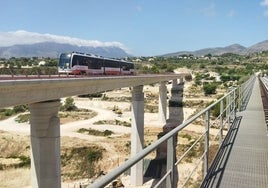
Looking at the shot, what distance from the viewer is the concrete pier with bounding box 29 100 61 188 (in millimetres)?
17250

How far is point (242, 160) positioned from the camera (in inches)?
304

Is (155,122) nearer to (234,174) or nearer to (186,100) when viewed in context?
(186,100)

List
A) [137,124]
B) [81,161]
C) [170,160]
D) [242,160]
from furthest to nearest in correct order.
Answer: [81,161] → [137,124] → [242,160] → [170,160]

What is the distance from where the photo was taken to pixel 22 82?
1519 cm

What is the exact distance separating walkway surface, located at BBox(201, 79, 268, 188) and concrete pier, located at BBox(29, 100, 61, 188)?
30.5ft

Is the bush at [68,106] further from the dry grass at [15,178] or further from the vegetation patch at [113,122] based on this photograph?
the dry grass at [15,178]

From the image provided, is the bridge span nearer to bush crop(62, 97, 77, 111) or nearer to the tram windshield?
the tram windshield

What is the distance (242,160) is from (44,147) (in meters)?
11.9

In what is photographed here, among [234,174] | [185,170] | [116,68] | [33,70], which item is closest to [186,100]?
[116,68]

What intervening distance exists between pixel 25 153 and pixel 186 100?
1795 inches

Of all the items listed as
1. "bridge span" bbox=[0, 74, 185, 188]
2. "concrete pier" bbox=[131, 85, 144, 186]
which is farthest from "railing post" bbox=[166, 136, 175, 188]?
"concrete pier" bbox=[131, 85, 144, 186]

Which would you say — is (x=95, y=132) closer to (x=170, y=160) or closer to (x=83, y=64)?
(x=83, y=64)

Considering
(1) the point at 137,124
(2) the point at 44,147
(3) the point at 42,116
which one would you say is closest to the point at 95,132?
(1) the point at 137,124

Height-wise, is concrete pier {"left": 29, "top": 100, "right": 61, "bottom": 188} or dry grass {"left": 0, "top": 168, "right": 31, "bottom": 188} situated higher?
concrete pier {"left": 29, "top": 100, "right": 61, "bottom": 188}
